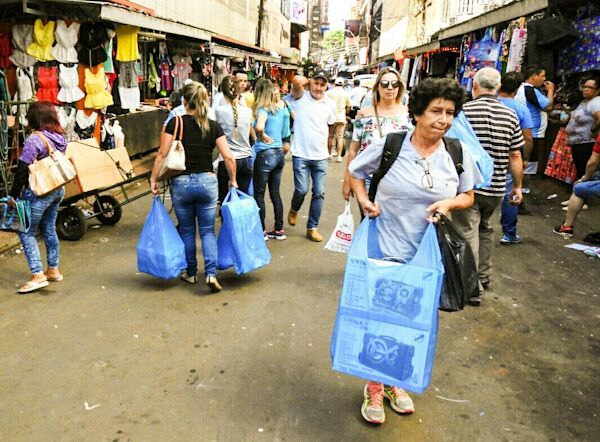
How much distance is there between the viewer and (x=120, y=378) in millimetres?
3680

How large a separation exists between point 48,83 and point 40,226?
4.27m

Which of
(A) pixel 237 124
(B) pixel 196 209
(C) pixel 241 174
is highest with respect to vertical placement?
(A) pixel 237 124

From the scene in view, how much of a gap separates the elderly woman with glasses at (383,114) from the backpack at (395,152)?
161 cm

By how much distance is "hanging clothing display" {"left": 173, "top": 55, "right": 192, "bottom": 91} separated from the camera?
14.7 m

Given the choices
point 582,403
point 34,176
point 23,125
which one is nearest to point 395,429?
point 582,403

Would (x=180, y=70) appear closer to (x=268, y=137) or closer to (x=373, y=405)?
(x=268, y=137)

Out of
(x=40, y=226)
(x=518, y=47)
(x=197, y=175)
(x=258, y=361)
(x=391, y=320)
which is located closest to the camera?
(x=391, y=320)

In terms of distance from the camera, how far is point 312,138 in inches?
262

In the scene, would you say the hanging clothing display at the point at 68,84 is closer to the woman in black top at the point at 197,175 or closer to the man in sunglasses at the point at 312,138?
the man in sunglasses at the point at 312,138

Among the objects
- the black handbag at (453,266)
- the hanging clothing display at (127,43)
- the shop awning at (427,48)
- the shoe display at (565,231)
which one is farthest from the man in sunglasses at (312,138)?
the shop awning at (427,48)

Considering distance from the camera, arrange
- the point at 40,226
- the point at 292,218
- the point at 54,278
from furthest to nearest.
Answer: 1. the point at 292,218
2. the point at 54,278
3. the point at 40,226

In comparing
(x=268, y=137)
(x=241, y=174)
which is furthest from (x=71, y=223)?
(x=268, y=137)

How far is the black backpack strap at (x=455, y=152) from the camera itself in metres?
3.10

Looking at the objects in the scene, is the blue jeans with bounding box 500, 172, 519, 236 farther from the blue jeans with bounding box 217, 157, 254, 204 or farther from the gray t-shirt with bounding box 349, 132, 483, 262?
the gray t-shirt with bounding box 349, 132, 483, 262
